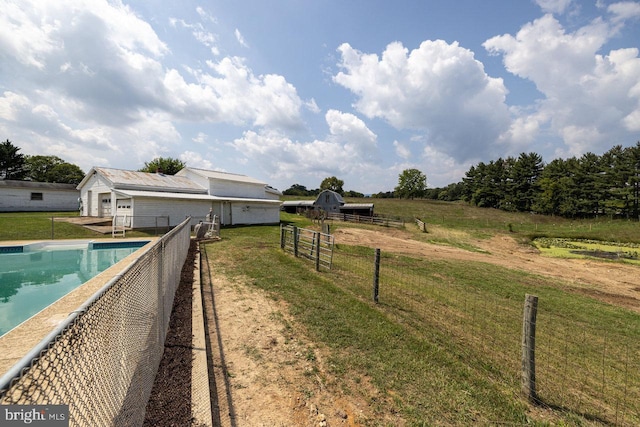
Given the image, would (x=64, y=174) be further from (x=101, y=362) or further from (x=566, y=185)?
(x=566, y=185)

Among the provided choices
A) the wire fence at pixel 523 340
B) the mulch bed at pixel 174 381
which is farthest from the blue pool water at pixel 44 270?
the wire fence at pixel 523 340

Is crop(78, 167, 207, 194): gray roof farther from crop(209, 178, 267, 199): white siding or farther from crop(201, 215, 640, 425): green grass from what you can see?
crop(201, 215, 640, 425): green grass

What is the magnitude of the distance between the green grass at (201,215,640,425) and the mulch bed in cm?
195

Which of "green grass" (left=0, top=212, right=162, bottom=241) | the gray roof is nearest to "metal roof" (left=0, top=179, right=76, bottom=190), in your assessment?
the gray roof

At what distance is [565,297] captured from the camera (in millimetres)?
9344

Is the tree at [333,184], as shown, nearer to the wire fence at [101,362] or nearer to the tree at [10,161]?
the tree at [10,161]

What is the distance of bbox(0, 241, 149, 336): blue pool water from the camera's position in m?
7.41

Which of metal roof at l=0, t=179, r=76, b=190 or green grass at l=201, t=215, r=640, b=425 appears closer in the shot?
green grass at l=201, t=215, r=640, b=425

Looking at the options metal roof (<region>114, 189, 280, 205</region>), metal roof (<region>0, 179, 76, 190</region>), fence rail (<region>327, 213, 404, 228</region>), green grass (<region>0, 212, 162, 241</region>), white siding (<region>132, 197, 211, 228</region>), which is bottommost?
green grass (<region>0, 212, 162, 241</region>)

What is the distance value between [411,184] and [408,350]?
91067mm

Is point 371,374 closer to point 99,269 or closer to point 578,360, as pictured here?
point 578,360

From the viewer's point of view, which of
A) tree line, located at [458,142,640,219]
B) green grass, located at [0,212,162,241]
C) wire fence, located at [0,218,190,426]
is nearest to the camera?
wire fence, located at [0,218,190,426]

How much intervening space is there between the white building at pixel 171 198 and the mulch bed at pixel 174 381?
59.8 feet

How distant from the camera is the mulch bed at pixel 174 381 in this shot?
2.83 metres
